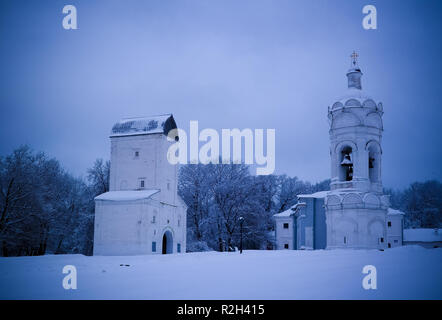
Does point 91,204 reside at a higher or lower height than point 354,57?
lower

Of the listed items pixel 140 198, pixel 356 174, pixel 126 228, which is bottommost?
pixel 126 228

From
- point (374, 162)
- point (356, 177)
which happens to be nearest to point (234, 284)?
point (356, 177)

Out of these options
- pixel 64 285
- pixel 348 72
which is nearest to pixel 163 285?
pixel 64 285

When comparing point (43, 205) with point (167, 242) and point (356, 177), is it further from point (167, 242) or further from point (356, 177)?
point (356, 177)

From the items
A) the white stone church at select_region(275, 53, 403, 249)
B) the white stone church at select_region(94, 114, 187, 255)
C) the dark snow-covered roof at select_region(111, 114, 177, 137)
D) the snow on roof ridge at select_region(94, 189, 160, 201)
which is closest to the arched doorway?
the white stone church at select_region(94, 114, 187, 255)

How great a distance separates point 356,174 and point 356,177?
0.20 meters

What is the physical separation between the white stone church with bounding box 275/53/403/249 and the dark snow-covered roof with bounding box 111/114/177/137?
1226 cm

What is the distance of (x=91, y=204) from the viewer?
39.8m

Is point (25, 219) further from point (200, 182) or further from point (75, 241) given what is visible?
point (200, 182)

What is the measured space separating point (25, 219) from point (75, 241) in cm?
798

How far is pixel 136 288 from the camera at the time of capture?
9.79 meters

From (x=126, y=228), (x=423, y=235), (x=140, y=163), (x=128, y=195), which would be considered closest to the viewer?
(x=126, y=228)

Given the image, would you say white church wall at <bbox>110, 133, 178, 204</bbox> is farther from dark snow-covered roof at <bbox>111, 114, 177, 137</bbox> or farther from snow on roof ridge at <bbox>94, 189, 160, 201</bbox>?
snow on roof ridge at <bbox>94, 189, 160, 201</bbox>

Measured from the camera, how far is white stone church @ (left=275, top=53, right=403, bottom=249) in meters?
26.8
